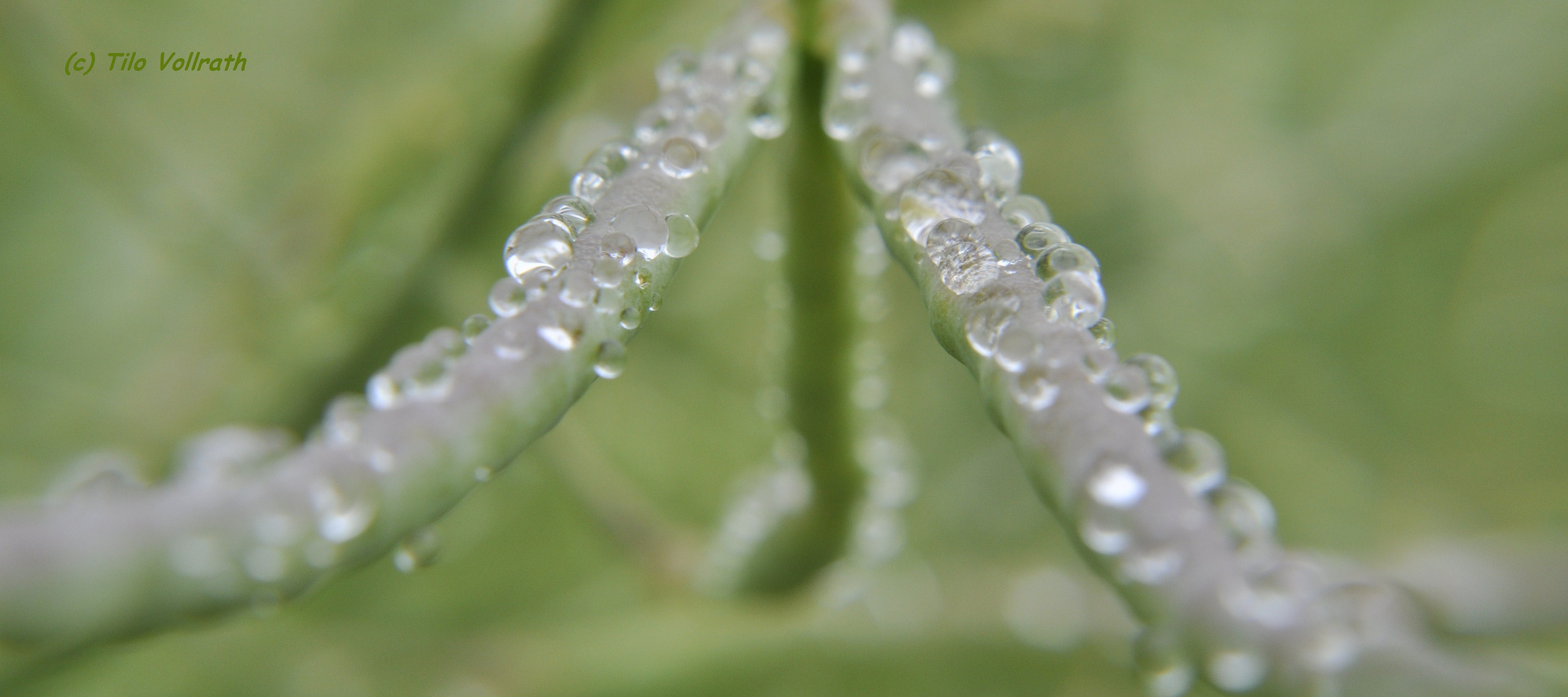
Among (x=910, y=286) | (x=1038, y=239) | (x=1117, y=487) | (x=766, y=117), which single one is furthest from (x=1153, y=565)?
(x=910, y=286)

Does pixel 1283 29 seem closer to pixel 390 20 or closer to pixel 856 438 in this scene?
pixel 856 438

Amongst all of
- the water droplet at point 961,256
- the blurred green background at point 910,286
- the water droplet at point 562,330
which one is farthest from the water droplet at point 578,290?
the blurred green background at point 910,286

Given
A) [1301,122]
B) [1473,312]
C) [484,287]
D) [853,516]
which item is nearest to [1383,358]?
[1473,312]

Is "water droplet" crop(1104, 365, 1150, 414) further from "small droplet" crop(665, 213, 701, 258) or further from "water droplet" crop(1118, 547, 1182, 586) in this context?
"small droplet" crop(665, 213, 701, 258)

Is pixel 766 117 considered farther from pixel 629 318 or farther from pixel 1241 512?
pixel 1241 512

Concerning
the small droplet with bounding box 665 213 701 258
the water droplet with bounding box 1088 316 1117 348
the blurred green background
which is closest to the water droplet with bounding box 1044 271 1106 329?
the water droplet with bounding box 1088 316 1117 348

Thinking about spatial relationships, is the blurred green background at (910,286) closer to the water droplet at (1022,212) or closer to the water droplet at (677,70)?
the water droplet at (677,70)
